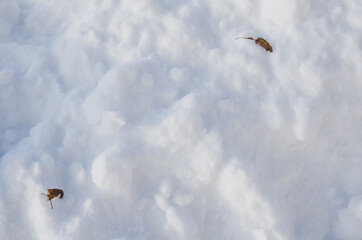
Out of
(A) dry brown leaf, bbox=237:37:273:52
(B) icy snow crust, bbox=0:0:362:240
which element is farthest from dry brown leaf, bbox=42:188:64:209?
(A) dry brown leaf, bbox=237:37:273:52

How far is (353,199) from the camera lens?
184cm

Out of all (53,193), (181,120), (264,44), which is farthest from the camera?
(264,44)

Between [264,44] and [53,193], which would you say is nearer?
[53,193]

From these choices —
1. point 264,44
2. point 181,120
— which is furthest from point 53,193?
point 264,44

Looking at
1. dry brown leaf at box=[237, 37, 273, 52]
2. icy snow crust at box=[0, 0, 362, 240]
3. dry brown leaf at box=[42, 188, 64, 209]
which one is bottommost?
dry brown leaf at box=[42, 188, 64, 209]

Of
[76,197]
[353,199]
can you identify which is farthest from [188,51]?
[353,199]

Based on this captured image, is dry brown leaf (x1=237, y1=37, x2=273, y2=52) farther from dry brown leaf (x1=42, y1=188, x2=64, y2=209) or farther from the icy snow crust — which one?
dry brown leaf (x1=42, y1=188, x2=64, y2=209)

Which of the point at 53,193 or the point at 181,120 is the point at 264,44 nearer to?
the point at 181,120

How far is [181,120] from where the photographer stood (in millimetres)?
1716

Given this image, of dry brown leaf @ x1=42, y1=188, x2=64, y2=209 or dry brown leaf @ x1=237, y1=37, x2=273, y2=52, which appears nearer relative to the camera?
dry brown leaf @ x1=42, y1=188, x2=64, y2=209

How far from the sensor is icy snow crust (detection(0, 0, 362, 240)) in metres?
1.64

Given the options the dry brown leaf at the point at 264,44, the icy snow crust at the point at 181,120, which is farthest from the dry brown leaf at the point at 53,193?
the dry brown leaf at the point at 264,44

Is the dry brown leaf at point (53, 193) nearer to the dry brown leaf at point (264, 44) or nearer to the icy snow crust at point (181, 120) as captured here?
the icy snow crust at point (181, 120)

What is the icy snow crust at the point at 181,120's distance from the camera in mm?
1642
